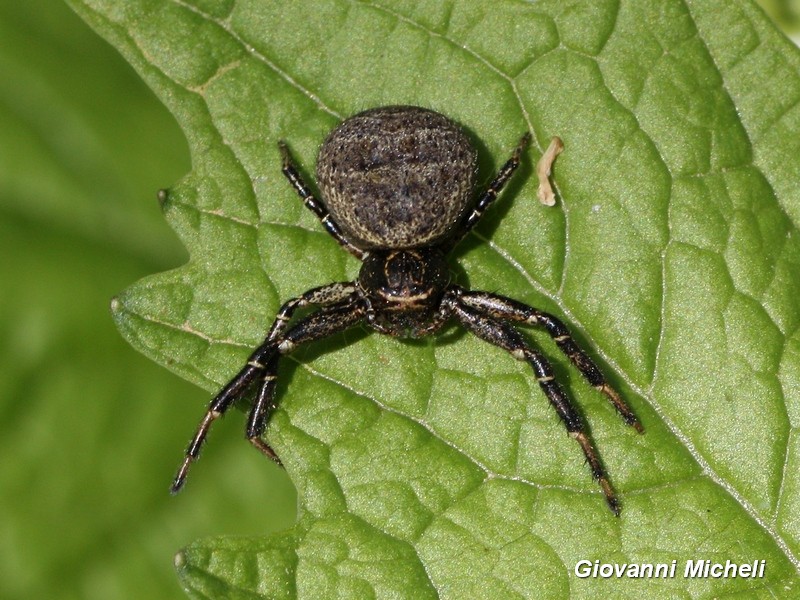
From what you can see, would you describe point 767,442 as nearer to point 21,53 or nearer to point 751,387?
point 751,387

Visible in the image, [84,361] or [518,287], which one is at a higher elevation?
[518,287]

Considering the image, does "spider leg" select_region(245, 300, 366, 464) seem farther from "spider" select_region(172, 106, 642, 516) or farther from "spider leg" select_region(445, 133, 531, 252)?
"spider leg" select_region(445, 133, 531, 252)

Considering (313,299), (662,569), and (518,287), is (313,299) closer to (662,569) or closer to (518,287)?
(518,287)

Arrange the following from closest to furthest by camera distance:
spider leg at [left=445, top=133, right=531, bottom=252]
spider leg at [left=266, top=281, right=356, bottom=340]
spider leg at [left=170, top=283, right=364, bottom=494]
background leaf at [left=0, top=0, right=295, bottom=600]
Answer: spider leg at [left=170, top=283, right=364, bottom=494]
spider leg at [left=266, top=281, right=356, bottom=340]
spider leg at [left=445, top=133, right=531, bottom=252]
background leaf at [left=0, top=0, right=295, bottom=600]

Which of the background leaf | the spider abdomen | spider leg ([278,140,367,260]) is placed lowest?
the background leaf

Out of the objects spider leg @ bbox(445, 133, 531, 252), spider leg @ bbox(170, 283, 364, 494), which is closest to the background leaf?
spider leg @ bbox(170, 283, 364, 494)

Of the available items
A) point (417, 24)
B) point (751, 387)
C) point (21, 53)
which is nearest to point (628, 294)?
point (751, 387)

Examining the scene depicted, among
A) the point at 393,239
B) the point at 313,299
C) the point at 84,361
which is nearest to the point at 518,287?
the point at 393,239
